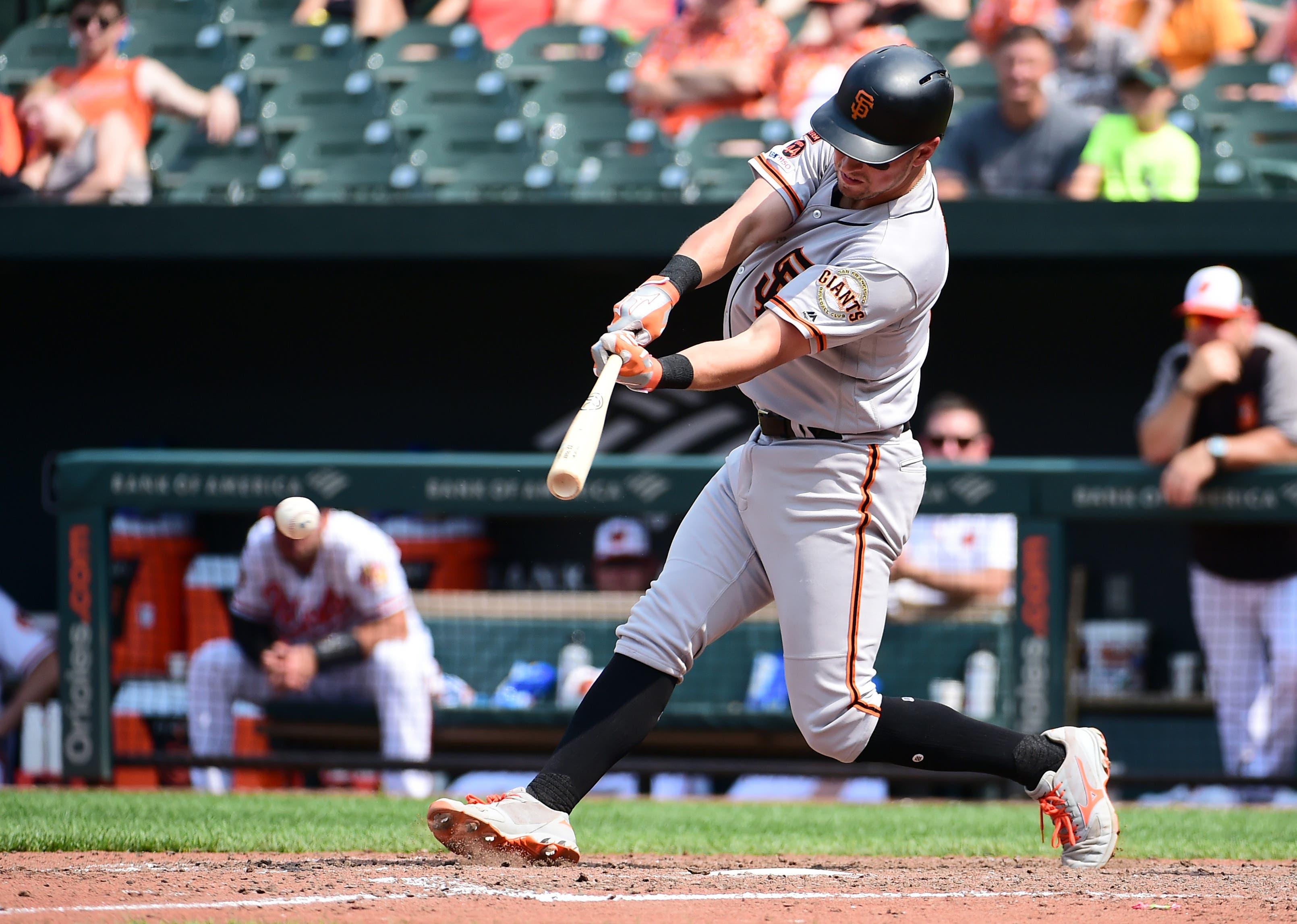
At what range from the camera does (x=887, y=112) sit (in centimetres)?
269

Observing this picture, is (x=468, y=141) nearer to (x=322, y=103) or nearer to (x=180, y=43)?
(x=322, y=103)

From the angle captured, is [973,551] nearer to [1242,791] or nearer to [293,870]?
[1242,791]

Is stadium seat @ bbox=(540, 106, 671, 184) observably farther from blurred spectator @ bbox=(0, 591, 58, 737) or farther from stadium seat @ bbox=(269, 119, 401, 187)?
blurred spectator @ bbox=(0, 591, 58, 737)

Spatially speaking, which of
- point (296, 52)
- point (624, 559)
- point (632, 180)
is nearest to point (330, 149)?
point (296, 52)

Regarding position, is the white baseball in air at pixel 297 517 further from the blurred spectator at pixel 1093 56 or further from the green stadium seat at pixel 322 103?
the blurred spectator at pixel 1093 56

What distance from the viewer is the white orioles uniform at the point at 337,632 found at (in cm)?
510

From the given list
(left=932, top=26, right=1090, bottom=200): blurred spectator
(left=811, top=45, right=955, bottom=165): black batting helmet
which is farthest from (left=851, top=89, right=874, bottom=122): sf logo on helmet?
(left=932, top=26, right=1090, bottom=200): blurred spectator

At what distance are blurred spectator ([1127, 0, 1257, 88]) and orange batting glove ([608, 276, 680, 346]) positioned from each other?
5.28 m

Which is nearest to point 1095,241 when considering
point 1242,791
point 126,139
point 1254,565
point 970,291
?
point 970,291

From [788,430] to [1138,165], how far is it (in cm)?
426

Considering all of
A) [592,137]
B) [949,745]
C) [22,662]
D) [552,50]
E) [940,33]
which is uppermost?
[552,50]

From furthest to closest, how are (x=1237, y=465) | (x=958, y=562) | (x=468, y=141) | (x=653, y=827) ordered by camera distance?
(x=468, y=141) < (x=958, y=562) < (x=1237, y=465) < (x=653, y=827)

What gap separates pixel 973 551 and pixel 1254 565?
91cm

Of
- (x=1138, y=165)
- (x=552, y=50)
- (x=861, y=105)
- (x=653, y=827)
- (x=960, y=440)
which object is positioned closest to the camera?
(x=861, y=105)
